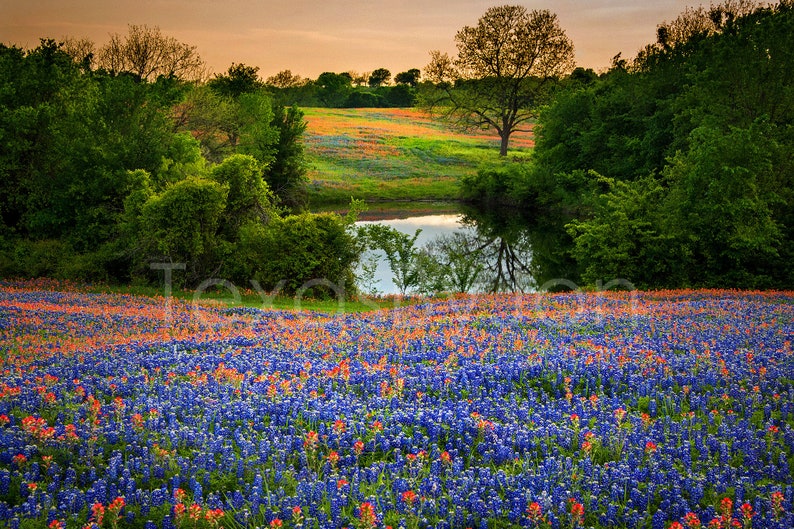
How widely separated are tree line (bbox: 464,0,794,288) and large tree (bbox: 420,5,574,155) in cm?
2954

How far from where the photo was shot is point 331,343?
1279cm

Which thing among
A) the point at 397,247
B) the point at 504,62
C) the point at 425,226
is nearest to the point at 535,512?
the point at 397,247

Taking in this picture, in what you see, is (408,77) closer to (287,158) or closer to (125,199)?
(287,158)

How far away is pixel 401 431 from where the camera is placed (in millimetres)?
7520

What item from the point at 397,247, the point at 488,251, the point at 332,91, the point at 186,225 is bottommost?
the point at 488,251

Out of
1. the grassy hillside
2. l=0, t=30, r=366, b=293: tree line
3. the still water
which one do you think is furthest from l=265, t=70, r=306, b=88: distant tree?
l=0, t=30, r=366, b=293: tree line

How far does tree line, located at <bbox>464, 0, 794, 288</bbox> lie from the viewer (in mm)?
31578

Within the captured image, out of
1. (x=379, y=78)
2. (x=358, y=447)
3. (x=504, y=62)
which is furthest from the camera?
(x=379, y=78)

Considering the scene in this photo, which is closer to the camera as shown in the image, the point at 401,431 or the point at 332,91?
the point at 401,431

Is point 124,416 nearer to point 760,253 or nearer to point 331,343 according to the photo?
point 331,343

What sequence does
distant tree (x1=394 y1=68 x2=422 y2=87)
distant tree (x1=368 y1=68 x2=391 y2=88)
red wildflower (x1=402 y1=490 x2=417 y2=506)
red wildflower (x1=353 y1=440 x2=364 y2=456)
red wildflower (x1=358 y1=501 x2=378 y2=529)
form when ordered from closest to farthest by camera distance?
red wildflower (x1=358 y1=501 x2=378 y2=529) → red wildflower (x1=402 y1=490 x2=417 y2=506) → red wildflower (x1=353 y1=440 x2=364 y2=456) → distant tree (x1=394 y1=68 x2=422 y2=87) → distant tree (x1=368 y1=68 x2=391 y2=88)

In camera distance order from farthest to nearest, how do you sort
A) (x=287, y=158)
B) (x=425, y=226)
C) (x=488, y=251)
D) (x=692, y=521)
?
(x=287, y=158)
(x=425, y=226)
(x=488, y=251)
(x=692, y=521)

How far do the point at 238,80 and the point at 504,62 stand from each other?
38.3 metres

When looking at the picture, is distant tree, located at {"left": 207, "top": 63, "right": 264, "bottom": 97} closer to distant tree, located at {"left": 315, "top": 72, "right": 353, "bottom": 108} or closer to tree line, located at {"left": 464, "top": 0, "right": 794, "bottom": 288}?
tree line, located at {"left": 464, "top": 0, "right": 794, "bottom": 288}
